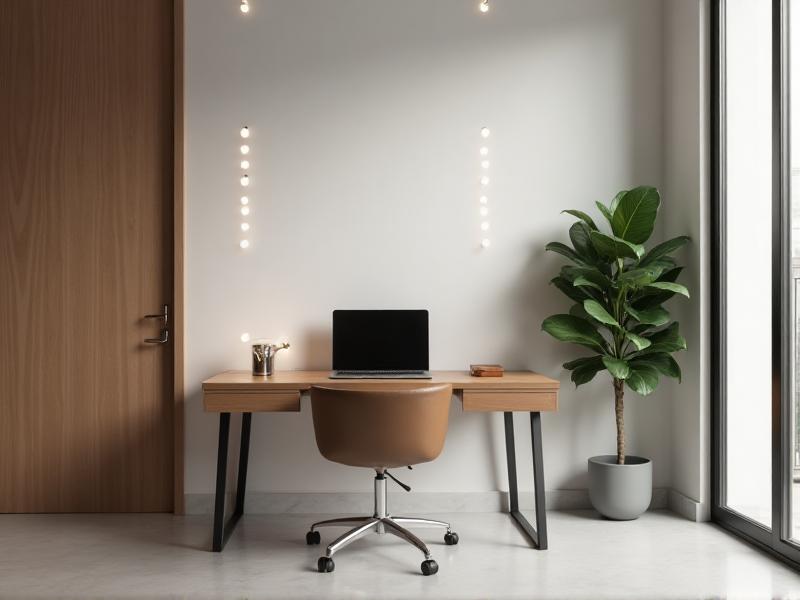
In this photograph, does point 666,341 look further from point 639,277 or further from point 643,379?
point 639,277

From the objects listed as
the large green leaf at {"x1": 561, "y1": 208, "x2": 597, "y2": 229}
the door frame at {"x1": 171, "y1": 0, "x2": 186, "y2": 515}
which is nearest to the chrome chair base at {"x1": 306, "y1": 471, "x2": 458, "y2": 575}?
the door frame at {"x1": 171, "y1": 0, "x2": 186, "y2": 515}

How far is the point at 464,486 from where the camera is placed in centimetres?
357

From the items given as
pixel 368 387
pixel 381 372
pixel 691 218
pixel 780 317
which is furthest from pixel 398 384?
pixel 691 218

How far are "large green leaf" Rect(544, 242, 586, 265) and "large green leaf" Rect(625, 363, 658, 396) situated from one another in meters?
0.55

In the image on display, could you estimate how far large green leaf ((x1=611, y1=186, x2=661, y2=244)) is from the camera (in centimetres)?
327

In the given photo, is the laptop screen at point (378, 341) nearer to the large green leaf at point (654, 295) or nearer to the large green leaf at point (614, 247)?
the large green leaf at point (614, 247)

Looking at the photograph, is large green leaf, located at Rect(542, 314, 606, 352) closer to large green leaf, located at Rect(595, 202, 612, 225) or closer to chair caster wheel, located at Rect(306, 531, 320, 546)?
large green leaf, located at Rect(595, 202, 612, 225)

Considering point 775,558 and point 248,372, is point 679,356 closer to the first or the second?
point 775,558

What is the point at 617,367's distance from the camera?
3160mm

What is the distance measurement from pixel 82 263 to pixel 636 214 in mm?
2644

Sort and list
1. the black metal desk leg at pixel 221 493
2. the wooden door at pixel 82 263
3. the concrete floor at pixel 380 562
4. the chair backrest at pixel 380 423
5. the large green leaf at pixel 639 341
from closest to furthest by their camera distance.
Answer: the concrete floor at pixel 380 562
the chair backrest at pixel 380 423
the black metal desk leg at pixel 221 493
the large green leaf at pixel 639 341
the wooden door at pixel 82 263

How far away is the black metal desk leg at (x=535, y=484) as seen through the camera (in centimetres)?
295

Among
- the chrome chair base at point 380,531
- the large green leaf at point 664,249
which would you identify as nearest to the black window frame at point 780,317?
the large green leaf at point 664,249

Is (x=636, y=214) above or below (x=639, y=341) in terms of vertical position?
above
